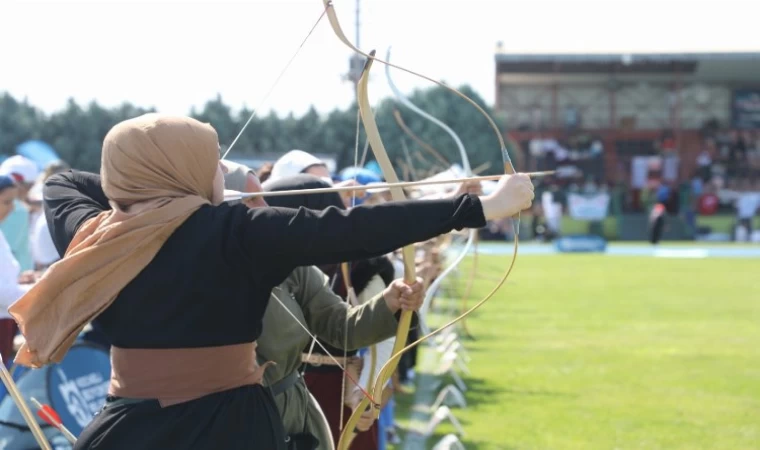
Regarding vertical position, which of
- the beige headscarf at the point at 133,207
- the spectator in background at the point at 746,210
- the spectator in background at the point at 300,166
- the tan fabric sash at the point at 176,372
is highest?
the beige headscarf at the point at 133,207

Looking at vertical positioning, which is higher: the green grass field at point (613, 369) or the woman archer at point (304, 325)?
the woman archer at point (304, 325)

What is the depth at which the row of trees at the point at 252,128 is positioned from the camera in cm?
4259

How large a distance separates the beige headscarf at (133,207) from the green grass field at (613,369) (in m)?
4.67

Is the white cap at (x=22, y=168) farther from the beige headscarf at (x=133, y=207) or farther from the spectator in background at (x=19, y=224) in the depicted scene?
the beige headscarf at (x=133, y=207)

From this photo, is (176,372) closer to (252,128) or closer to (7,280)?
(7,280)

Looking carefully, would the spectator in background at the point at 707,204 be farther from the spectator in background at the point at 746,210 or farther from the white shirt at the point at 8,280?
the white shirt at the point at 8,280

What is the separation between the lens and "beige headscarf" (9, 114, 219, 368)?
2596 mm

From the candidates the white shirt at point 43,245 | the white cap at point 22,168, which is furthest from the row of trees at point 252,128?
the white shirt at point 43,245

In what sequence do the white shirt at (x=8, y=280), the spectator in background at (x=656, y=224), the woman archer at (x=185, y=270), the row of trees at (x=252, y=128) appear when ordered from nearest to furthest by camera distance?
the woman archer at (x=185, y=270) → the white shirt at (x=8, y=280) → the spectator in background at (x=656, y=224) → the row of trees at (x=252, y=128)

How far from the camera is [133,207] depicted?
2674 mm

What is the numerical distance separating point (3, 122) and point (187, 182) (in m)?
43.0

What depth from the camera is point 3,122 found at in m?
43.3

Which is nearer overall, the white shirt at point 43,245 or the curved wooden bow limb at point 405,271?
the curved wooden bow limb at point 405,271

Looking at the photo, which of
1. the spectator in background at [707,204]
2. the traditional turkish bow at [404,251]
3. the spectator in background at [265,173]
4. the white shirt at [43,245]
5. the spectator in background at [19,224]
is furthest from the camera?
the spectator in background at [707,204]
